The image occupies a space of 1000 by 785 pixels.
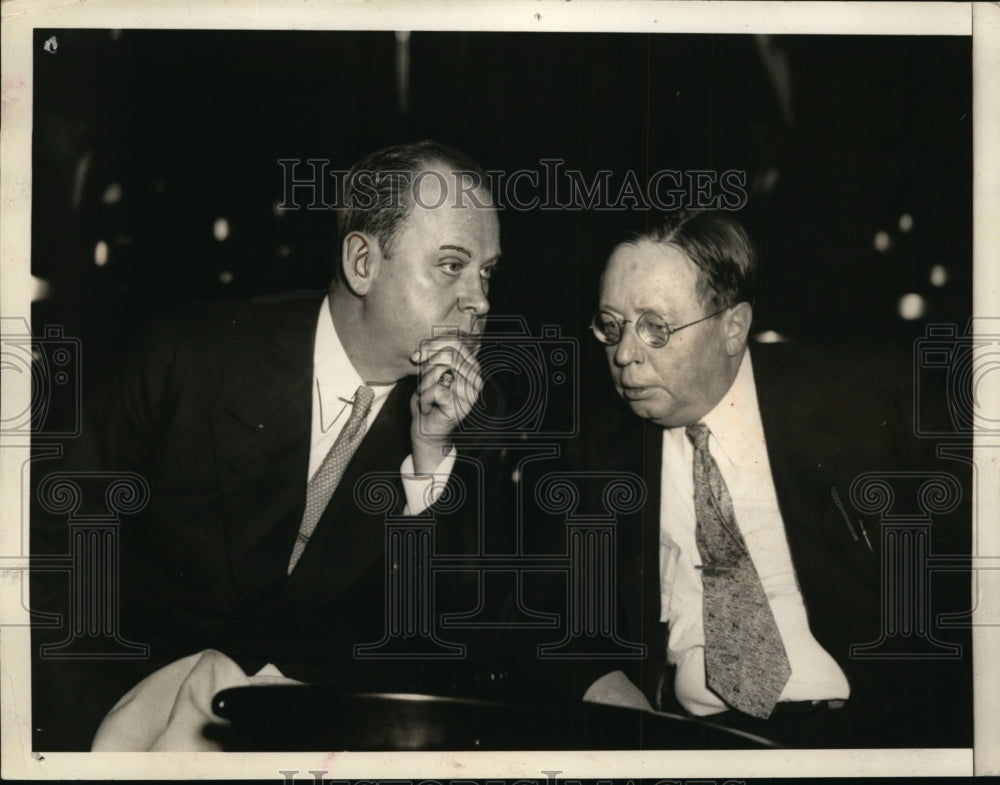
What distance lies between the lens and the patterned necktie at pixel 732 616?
202cm

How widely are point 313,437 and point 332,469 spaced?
0.06 meters

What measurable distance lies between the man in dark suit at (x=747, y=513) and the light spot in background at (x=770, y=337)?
0.04ft

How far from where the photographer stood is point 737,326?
2.03 m

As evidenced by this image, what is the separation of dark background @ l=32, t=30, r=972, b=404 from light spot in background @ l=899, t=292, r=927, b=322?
0.06 ft

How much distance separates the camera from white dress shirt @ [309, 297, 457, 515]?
6.60 ft

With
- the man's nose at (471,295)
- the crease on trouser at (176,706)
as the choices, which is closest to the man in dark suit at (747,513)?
the man's nose at (471,295)

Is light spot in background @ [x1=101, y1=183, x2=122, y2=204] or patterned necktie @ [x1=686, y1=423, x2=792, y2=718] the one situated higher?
light spot in background @ [x1=101, y1=183, x2=122, y2=204]

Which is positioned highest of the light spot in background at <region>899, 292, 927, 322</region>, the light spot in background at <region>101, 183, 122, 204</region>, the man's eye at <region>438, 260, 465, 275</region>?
the light spot in background at <region>101, 183, 122, 204</region>

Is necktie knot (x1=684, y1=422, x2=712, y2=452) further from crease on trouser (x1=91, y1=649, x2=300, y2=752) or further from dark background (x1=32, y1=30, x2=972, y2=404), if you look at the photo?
crease on trouser (x1=91, y1=649, x2=300, y2=752)

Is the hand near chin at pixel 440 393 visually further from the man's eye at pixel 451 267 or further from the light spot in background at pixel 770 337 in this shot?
the light spot in background at pixel 770 337

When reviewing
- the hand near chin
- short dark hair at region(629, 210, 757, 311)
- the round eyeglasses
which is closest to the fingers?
the hand near chin

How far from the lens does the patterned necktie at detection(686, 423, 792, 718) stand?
202cm

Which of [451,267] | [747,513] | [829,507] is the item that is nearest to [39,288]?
[451,267]

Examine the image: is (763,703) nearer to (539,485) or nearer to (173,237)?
(539,485)
